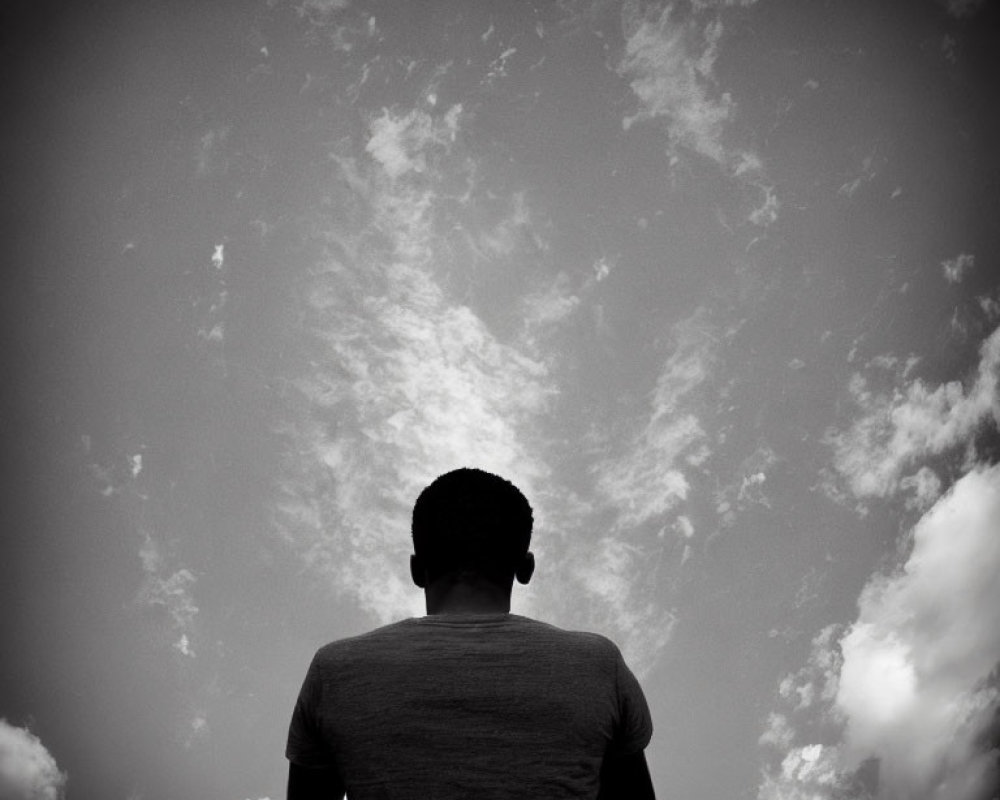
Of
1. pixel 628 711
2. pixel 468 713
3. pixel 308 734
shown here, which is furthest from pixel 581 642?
Answer: pixel 308 734

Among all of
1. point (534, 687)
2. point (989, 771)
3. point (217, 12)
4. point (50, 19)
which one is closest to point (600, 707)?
point (534, 687)

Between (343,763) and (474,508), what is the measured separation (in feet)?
3.35

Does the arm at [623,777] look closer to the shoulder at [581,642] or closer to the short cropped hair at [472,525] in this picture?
the shoulder at [581,642]

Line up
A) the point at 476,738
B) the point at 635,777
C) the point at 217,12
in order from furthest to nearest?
the point at 217,12 → the point at 635,777 → the point at 476,738

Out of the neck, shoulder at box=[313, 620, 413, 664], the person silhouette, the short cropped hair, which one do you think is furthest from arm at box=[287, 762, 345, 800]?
the short cropped hair

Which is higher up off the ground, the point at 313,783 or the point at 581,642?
the point at 581,642

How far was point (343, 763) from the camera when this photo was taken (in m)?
1.66

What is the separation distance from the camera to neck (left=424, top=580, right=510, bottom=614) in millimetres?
2070

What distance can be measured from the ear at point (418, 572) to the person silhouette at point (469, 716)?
30 cm

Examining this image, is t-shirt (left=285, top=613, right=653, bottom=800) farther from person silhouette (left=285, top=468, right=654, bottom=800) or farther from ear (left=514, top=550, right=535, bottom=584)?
ear (left=514, top=550, right=535, bottom=584)

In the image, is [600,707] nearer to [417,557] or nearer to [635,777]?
[635,777]

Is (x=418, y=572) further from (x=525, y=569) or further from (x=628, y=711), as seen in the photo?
(x=628, y=711)

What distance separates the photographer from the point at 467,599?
6.88 feet

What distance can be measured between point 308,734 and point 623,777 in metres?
1.14
